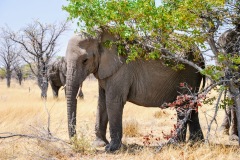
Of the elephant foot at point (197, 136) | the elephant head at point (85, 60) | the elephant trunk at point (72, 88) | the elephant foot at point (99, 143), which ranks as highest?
the elephant head at point (85, 60)

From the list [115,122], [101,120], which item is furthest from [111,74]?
[101,120]

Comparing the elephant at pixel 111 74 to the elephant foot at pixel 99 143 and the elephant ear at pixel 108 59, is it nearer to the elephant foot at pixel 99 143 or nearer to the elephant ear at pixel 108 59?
the elephant ear at pixel 108 59

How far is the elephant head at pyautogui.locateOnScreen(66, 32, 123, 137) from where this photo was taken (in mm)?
7105

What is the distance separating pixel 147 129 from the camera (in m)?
10.0

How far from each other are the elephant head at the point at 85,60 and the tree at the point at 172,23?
0.37 m

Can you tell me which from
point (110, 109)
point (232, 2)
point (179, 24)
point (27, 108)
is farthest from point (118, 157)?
point (27, 108)

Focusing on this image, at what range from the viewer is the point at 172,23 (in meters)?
5.91

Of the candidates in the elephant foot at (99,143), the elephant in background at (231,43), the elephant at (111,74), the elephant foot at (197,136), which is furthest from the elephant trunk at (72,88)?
the elephant in background at (231,43)

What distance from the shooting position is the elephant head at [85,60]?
7105mm

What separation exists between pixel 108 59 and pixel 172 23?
1.66m

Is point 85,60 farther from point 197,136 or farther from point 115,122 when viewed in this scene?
point 197,136

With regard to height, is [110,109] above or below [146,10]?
below

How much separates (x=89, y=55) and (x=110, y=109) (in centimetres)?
108

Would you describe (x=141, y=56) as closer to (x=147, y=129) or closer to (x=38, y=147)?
(x=38, y=147)
